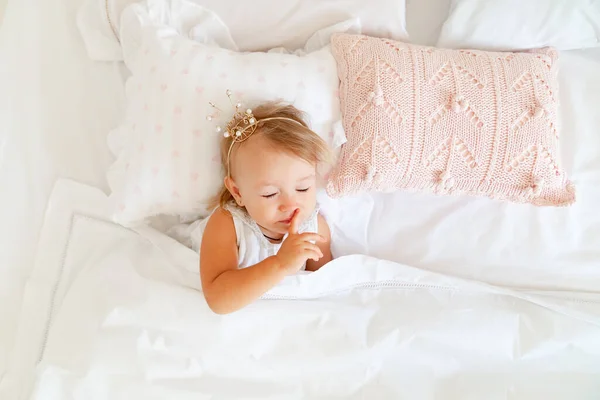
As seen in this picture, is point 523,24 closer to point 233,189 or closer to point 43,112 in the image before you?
point 233,189

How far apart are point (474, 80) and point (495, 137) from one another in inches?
5.3

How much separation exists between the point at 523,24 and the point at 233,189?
771 mm

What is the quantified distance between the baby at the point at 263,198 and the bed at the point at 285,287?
0.34 ft

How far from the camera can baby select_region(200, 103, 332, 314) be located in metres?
0.97

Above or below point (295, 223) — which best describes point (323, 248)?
below

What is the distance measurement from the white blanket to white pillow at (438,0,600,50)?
22.6 inches

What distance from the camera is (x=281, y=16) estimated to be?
1.18 metres

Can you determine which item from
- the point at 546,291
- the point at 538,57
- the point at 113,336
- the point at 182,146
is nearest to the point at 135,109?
the point at 182,146

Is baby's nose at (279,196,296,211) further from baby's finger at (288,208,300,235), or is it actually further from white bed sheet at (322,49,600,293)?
white bed sheet at (322,49,600,293)

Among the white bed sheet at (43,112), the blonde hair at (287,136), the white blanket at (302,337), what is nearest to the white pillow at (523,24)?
the blonde hair at (287,136)

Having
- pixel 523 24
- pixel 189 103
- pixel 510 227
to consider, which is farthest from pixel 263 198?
pixel 523 24

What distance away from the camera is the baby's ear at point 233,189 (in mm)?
1046

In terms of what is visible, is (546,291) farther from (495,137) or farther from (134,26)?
(134,26)

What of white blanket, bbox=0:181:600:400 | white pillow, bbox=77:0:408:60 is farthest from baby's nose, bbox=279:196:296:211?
white pillow, bbox=77:0:408:60
